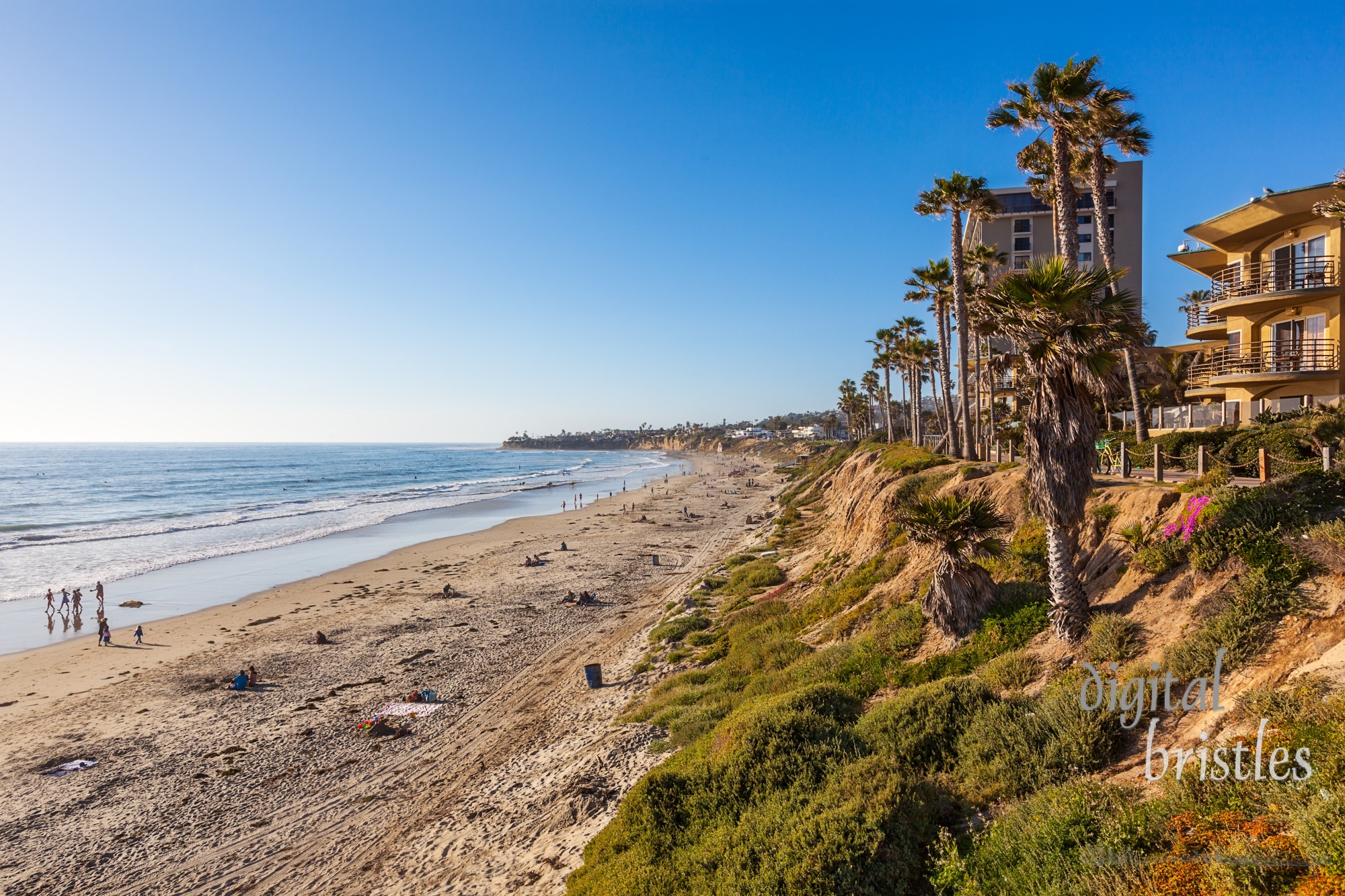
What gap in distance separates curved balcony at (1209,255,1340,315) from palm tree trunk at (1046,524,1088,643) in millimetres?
19133

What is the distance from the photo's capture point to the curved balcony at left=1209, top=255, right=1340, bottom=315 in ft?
66.4

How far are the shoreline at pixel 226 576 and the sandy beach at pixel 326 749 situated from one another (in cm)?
215

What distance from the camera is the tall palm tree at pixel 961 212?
87.9 ft

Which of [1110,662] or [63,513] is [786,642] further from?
[63,513]

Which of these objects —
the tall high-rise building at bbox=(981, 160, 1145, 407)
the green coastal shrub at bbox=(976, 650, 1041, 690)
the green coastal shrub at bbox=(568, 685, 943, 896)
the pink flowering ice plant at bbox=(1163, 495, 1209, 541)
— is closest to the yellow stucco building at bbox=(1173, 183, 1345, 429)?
the pink flowering ice plant at bbox=(1163, 495, 1209, 541)

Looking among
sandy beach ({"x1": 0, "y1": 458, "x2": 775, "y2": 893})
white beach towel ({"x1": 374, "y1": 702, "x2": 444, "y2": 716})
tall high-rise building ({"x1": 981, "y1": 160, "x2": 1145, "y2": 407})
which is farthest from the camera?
tall high-rise building ({"x1": 981, "y1": 160, "x2": 1145, "y2": 407})

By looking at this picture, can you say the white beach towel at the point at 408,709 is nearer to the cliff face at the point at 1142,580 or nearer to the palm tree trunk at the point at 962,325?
the cliff face at the point at 1142,580

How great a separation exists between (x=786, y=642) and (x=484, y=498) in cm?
6591

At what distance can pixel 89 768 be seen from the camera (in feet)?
46.1

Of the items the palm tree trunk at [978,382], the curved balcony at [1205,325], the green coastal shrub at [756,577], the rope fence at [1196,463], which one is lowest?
the green coastal shrub at [756,577]

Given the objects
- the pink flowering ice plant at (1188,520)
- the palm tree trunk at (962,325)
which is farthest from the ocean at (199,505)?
the pink flowering ice plant at (1188,520)

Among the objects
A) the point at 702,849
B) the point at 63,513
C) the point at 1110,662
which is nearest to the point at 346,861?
the point at 702,849

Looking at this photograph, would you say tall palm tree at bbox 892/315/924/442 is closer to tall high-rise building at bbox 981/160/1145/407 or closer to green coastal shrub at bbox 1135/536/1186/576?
tall high-rise building at bbox 981/160/1145/407

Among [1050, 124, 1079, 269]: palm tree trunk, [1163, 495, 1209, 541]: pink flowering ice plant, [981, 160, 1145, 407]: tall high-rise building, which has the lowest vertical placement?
[1163, 495, 1209, 541]: pink flowering ice plant
